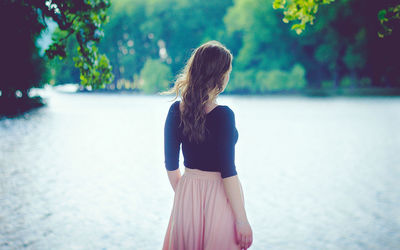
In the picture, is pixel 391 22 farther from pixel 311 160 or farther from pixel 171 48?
pixel 171 48

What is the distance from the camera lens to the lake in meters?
4.50

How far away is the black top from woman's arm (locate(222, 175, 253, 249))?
8 centimetres

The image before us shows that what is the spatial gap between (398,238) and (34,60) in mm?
19427

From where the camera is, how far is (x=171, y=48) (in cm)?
5816

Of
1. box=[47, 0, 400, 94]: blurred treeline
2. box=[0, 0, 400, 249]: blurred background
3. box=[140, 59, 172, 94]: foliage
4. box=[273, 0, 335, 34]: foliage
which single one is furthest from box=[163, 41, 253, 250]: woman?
box=[140, 59, 172, 94]: foliage

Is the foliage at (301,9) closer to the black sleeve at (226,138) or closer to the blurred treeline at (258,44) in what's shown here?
the black sleeve at (226,138)

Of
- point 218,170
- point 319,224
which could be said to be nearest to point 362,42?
point 319,224

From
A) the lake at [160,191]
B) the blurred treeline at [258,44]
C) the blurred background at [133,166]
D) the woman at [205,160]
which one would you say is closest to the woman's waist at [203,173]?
the woman at [205,160]

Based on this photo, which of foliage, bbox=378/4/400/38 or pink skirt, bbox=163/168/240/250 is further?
foliage, bbox=378/4/400/38

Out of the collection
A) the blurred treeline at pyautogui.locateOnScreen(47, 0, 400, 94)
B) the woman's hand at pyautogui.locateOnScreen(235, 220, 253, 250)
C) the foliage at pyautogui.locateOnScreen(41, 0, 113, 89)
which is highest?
the blurred treeline at pyautogui.locateOnScreen(47, 0, 400, 94)

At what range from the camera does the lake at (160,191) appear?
4500 millimetres

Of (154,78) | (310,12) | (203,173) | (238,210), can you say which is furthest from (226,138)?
(154,78)

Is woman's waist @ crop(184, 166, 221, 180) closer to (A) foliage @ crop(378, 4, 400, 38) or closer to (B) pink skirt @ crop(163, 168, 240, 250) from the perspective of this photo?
(B) pink skirt @ crop(163, 168, 240, 250)

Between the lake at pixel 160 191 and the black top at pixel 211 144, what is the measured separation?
8.08 feet
